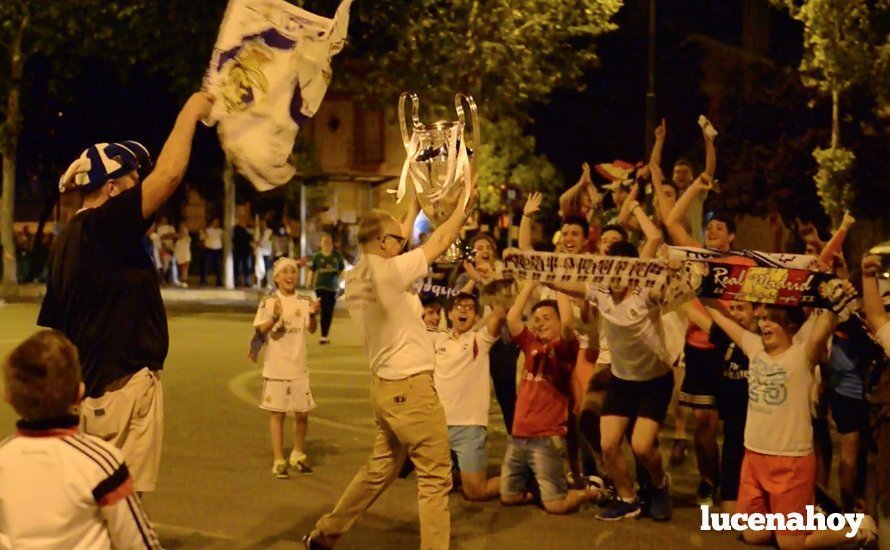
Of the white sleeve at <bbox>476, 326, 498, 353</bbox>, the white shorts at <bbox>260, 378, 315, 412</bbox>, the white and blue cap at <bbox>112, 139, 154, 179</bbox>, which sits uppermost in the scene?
the white and blue cap at <bbox>112, 139, 154, 179</bbox>

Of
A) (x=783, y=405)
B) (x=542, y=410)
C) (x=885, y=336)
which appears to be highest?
(x=885, y=336)

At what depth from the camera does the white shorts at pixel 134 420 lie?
5.84 m

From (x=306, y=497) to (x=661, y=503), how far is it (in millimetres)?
2415

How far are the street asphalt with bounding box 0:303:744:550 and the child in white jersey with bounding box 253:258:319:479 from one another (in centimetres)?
35

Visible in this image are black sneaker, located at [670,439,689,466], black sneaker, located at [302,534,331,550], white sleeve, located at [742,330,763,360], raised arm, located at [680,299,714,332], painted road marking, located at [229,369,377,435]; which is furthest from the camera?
painted road marking, located at [229,369,377,435]

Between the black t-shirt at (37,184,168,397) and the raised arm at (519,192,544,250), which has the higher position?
the raised arm at (519,192,544,250)

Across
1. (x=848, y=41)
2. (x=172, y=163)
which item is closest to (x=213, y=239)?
(x=848, y=41)

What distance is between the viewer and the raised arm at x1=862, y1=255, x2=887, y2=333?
21.9 feet

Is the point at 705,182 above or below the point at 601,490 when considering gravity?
above

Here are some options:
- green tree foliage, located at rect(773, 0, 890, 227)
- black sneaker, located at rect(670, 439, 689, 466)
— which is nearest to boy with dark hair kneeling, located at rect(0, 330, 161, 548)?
black sneaker, located at rect(670, 439, 689, 466)

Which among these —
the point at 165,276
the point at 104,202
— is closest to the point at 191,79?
the point at 165,276

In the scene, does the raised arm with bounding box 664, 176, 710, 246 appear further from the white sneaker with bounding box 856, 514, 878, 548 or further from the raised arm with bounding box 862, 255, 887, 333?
the white sneaker with bounding box 856, 514, 878, 548

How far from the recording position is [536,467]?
28.1 feet

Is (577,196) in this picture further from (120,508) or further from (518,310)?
(120,508)
